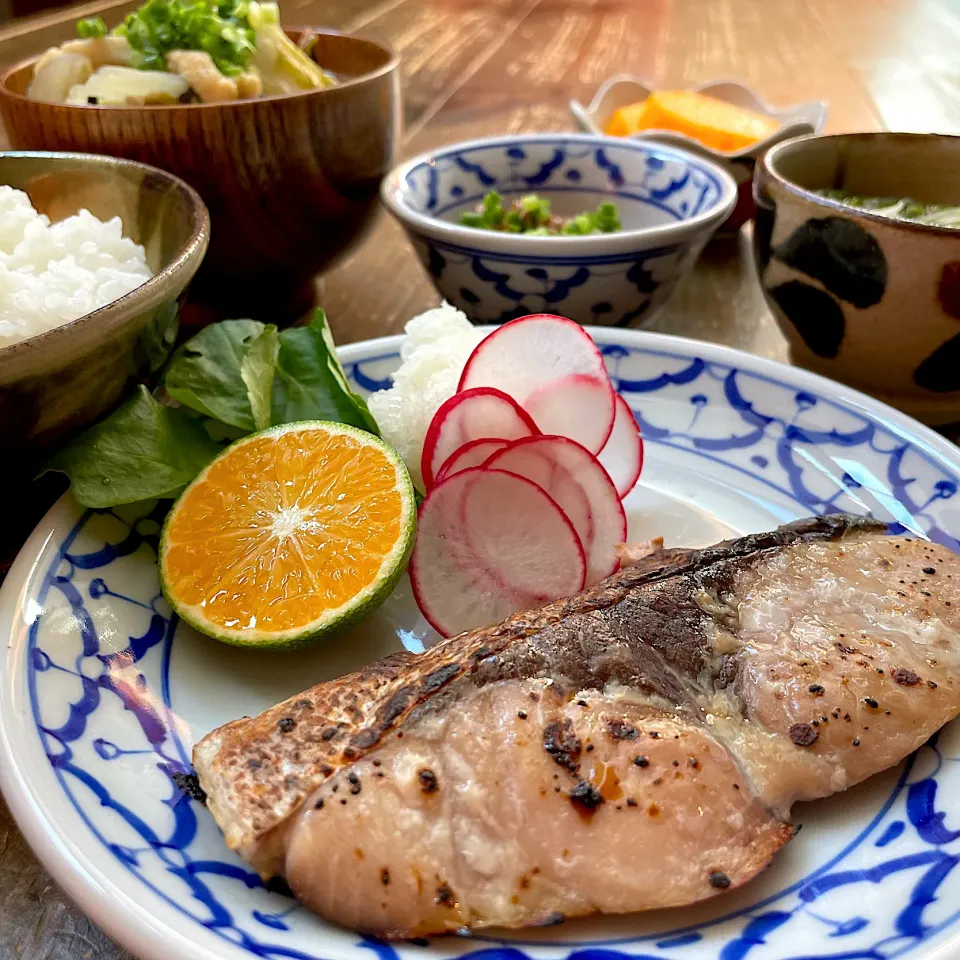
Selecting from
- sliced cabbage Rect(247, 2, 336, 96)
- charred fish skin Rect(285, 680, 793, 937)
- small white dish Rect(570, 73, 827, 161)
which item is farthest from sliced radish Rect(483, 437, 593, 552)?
small white dish Rect(570, 73, 827, 161)

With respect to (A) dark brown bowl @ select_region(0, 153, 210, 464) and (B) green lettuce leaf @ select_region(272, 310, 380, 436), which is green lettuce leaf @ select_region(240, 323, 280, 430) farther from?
(A) dark brown bowl @ select_region(0, 153, 210, 464)

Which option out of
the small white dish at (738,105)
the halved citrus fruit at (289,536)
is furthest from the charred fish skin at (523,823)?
the small white dish at (738,105)

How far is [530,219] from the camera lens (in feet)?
9.00

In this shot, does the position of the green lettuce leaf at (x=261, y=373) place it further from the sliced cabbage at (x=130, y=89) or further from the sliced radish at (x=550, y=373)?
the sliced cabbage at (x=130, y=89)

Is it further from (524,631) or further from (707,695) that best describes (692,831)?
(524,631)

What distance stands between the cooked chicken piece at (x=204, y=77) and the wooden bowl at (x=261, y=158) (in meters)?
0.23

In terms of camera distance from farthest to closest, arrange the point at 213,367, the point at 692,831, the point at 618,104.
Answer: the point at 618,104 → the point at 213,367 → the point at 692,831

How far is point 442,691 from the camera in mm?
→ 1296

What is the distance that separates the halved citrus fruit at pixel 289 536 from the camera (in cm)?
157

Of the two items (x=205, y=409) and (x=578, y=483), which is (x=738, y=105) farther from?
(x=205, y=409)

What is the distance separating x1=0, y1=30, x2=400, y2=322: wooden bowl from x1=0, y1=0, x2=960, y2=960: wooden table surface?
40 cm

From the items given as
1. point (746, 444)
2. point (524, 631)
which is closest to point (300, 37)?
point (746, 444)

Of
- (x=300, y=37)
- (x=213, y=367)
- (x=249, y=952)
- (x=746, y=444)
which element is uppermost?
(x=300, y=37)

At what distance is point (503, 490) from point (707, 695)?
617 mm
